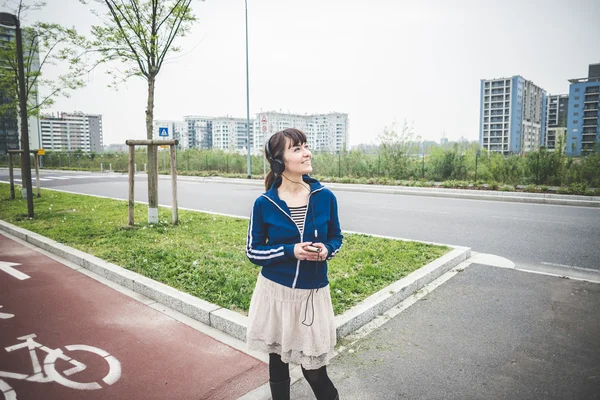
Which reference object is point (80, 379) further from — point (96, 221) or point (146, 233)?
point (96, 221)

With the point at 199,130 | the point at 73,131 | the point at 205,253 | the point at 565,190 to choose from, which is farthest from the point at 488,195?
the point at 73,131

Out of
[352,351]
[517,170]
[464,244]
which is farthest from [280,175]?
[517,170]

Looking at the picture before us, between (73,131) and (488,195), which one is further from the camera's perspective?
(73,131)

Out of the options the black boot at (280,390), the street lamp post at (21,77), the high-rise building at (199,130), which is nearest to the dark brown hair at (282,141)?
the black boot at (280,390)

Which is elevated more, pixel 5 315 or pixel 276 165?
pixel 276 165

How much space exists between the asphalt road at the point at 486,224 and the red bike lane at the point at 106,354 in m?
5.05

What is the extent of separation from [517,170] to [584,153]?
110 inches

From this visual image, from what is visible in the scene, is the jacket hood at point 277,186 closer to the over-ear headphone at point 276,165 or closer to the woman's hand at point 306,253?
the over-ear headphone at point 276,165

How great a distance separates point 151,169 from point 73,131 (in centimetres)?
17864

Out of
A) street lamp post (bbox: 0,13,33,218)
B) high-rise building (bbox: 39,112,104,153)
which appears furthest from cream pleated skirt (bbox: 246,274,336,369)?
high-rise building (bbox: 39,112,104,153)

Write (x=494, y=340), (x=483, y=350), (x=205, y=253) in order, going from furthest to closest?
(x=205, y=253) < (x=494, y=340) < (x=483, y=350)

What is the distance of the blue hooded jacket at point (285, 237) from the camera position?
2.36 m

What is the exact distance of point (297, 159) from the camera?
2404 millimetres

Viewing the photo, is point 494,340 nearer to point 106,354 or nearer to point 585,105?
point 106,354
